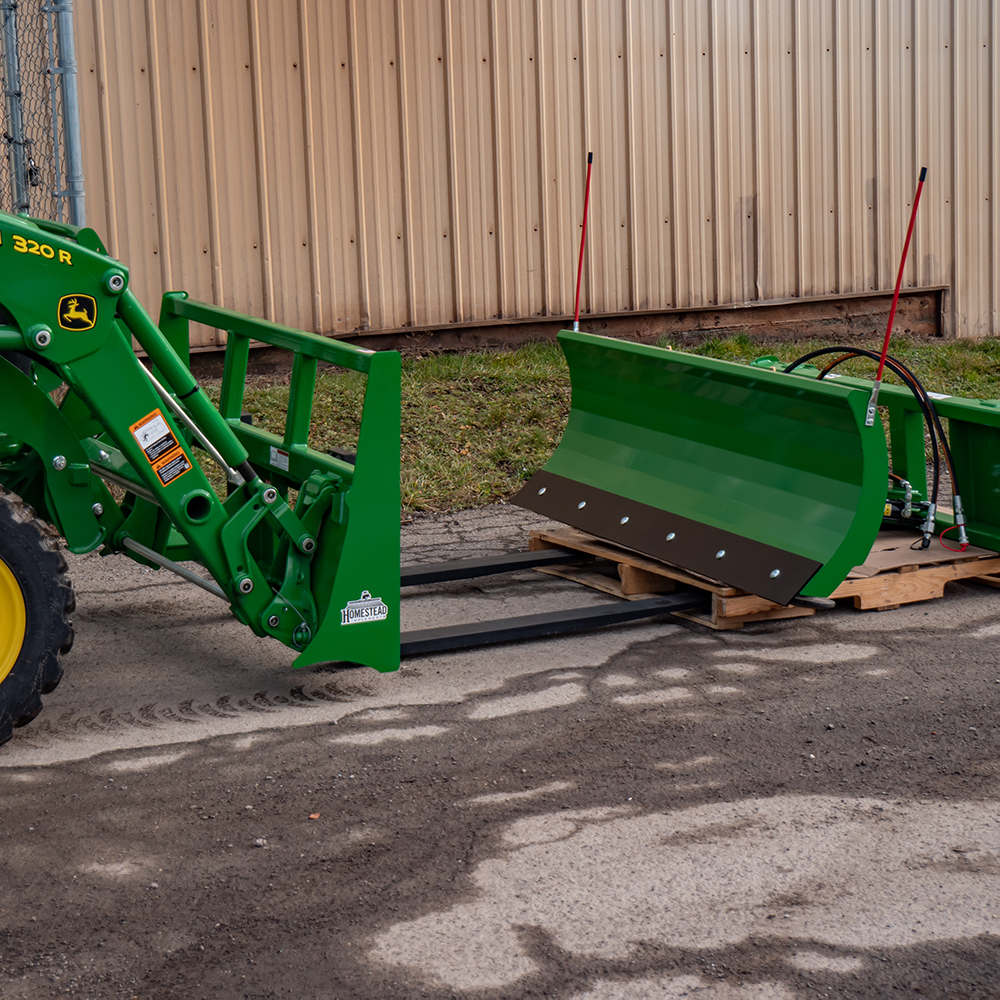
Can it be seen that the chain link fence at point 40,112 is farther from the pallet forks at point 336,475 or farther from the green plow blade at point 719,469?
the green plow blade at point 719,469

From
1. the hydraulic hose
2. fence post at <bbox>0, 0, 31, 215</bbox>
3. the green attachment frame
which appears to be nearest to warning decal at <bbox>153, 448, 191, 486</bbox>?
the green attachment frame

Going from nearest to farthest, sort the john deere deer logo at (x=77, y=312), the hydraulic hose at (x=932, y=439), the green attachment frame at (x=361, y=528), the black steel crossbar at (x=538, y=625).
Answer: the john deere deer logo at (x=77, y=312)
the green attachment frame at (x=361, y=528)
the black steel crossbar at (x=538, y=625)
the hydraulic hose at (x=932, y=439)

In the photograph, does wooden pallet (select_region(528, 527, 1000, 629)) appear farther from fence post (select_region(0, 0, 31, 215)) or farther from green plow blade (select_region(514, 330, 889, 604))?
fence post (select_region(0, 0, 31, 215))

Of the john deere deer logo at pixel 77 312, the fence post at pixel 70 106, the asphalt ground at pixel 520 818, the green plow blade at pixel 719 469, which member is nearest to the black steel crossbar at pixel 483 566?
the green plow blade at pixel 719 469

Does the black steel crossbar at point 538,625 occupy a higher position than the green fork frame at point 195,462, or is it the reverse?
the green fork frame at point 195,462

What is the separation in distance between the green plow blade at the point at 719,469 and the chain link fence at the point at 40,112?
283cm

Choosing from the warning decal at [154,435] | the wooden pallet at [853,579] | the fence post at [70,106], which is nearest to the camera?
the warning decal at [154,435]

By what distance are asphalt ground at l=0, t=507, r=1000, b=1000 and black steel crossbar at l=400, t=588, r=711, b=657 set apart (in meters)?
0.07

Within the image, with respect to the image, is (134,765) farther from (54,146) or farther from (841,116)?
(841,116)

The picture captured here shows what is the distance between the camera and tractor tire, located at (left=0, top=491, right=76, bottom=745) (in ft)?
13.5

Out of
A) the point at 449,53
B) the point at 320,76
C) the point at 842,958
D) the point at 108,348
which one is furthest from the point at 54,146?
the point at 842,958

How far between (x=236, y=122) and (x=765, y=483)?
570 cm

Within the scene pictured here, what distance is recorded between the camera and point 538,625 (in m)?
5.22

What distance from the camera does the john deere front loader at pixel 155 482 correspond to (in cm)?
407
